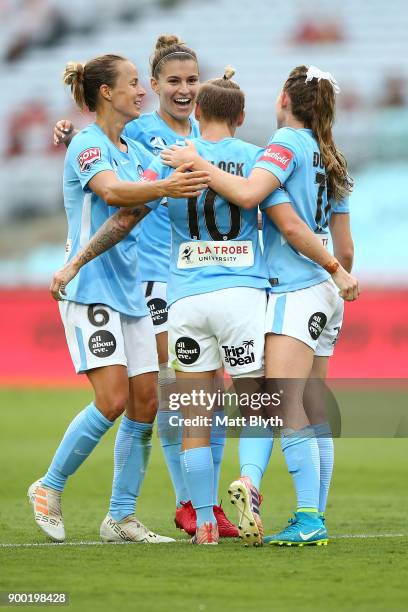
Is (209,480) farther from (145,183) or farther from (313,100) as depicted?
(313,100)

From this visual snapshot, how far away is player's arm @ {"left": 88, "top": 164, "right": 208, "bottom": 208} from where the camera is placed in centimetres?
516

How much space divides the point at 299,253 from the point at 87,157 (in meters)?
1.13

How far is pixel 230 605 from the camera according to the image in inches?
155

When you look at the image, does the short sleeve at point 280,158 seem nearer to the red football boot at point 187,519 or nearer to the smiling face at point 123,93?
the smiling face at point 123,93

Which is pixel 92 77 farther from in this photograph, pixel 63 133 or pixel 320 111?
pixel 320 111

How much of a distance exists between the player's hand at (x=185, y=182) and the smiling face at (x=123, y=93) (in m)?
0.80

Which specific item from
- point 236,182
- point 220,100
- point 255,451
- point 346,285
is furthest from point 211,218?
point 255,451

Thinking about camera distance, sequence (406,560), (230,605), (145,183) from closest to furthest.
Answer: (230,605) < (406,560) < (145,183)

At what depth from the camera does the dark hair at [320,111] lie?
5.48 meters

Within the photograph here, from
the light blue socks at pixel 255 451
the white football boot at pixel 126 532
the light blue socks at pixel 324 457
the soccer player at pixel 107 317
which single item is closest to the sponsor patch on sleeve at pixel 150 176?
the soccer player at pixel 107 317

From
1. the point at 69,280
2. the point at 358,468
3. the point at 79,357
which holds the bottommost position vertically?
the point at 358,468

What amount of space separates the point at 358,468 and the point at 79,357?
4.53m

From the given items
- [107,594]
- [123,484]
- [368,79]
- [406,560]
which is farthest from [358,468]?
[368,79]

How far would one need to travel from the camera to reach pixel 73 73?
5.78 meters
